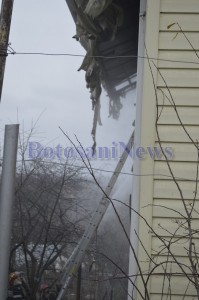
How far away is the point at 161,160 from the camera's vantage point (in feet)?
10.5

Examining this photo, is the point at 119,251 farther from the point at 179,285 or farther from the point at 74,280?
the point at 179,285

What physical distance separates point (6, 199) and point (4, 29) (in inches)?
61.9

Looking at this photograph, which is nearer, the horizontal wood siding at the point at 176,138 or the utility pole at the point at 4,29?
the horizontal wood siding at the point at 176,138

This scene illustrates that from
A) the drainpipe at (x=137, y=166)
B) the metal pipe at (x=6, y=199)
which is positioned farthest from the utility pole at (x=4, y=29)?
the drainpipe at (x=137, y=166)

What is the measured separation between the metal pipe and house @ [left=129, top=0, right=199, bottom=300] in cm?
90

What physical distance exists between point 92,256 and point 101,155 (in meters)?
1.19

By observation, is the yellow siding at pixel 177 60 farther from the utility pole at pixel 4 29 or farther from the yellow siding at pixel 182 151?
the utility pole at pixel 4 29

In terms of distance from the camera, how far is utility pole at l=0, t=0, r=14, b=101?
140 inches

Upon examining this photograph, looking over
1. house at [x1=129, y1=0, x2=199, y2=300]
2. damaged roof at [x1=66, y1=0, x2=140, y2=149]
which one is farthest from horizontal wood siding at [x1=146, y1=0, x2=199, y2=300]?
damaged roof at [x1=66, y1=0, x2=140, y2=149]

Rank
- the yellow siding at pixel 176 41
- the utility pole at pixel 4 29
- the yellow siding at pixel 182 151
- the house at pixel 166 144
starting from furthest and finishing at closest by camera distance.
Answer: the utility pole at pixel 4 29 → the yellow siding at pixel 176 41 → the yellow siding at pixel 182 151 → the house at pixel 166 144

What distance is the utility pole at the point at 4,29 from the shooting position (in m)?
3.56

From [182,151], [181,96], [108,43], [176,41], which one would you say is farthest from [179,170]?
[108,43]

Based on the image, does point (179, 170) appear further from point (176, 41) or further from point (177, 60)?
point (176, 41)

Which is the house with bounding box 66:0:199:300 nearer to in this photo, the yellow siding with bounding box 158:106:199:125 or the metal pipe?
the yellow siding with bounding box 158:106:199:125
